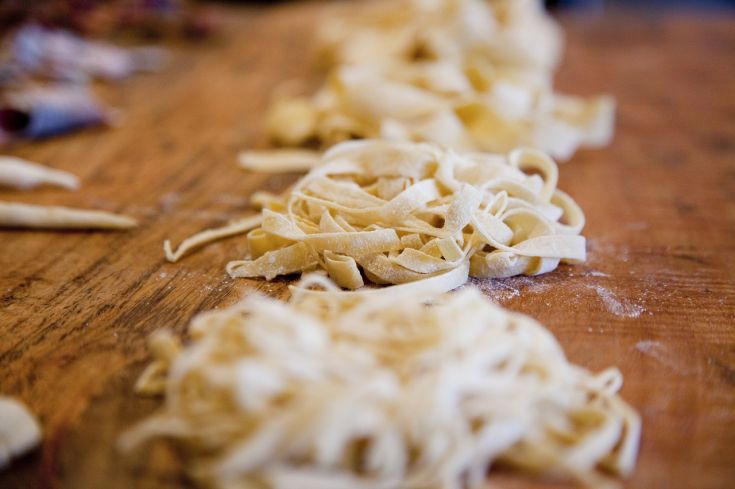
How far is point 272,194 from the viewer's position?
1832mm

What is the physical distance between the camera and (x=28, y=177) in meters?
1.86

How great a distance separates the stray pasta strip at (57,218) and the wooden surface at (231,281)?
4 cm

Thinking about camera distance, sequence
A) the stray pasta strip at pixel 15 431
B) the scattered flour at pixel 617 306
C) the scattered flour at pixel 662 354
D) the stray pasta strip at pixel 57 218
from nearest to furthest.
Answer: the stray pasta strip at pixel 15 431 → the scattered flour at pixel 662 354 → the scattered flour at pixel 617 306 → the stray pasta strip at pixel 57 218

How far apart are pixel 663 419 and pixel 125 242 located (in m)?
1.16

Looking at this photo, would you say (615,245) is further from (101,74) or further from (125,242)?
(101,74)

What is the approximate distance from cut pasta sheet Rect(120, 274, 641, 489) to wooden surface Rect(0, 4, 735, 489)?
0.07 metres

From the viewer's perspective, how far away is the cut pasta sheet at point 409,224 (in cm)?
134

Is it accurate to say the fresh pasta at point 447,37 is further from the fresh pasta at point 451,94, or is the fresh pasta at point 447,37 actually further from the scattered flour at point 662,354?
the scattered flour at point 662,354

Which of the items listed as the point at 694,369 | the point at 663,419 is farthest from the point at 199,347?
the point at 694,369

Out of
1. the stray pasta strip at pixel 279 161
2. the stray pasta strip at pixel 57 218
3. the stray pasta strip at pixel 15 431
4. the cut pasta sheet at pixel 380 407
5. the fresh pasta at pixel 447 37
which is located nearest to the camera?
the cut pasta sheet at pixel 380 407

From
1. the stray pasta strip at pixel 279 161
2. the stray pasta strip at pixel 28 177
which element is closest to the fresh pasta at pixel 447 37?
the stray pasta strip at pixel 279 161

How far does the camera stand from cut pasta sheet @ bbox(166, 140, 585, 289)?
4.39 ft

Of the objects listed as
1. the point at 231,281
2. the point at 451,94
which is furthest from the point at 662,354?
the point at 451,94

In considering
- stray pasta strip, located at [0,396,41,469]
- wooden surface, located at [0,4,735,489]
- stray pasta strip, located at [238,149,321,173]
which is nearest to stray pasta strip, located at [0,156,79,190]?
wooden surface, located at [0,4,735,489]
